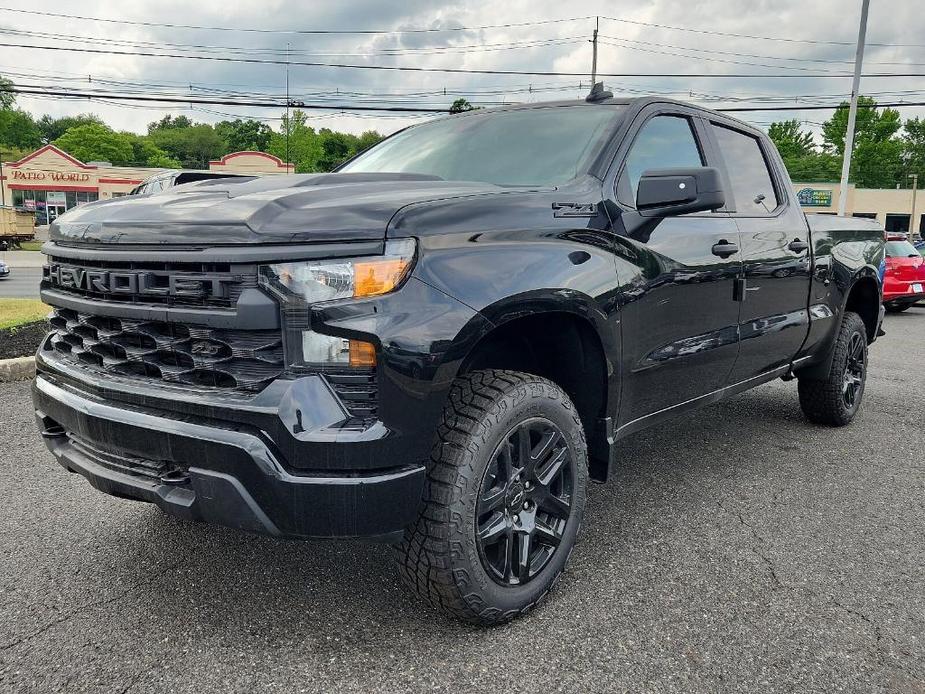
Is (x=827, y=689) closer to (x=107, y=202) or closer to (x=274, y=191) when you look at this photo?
(x=274, y=191)

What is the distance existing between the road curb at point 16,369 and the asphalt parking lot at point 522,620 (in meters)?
2.11

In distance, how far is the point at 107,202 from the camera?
275 cm

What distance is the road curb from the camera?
5.80 meters

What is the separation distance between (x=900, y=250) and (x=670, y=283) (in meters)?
12.5

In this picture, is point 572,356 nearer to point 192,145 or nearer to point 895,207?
point 895,207

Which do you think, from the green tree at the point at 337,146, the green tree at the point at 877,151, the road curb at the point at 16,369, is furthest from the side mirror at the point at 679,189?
the green tree at the point at 877,151

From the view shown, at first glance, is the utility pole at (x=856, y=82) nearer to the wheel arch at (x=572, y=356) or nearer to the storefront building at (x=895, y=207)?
the wheel arch at (x=572, y=356)

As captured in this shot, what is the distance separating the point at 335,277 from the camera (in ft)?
6.88

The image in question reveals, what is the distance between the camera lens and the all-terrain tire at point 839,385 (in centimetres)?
496

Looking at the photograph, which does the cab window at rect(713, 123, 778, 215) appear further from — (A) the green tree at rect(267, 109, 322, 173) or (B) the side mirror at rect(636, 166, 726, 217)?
(A) the green tree at rect(267, 109, 322, 173)

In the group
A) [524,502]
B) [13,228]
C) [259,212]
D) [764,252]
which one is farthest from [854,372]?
[13,228]

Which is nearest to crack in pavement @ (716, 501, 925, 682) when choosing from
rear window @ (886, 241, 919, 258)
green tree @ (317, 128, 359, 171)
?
rear window @ (886, 241, 919, 258)

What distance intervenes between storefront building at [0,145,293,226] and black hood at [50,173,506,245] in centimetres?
5325

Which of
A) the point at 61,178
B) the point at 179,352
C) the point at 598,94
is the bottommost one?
the point at 179,352
